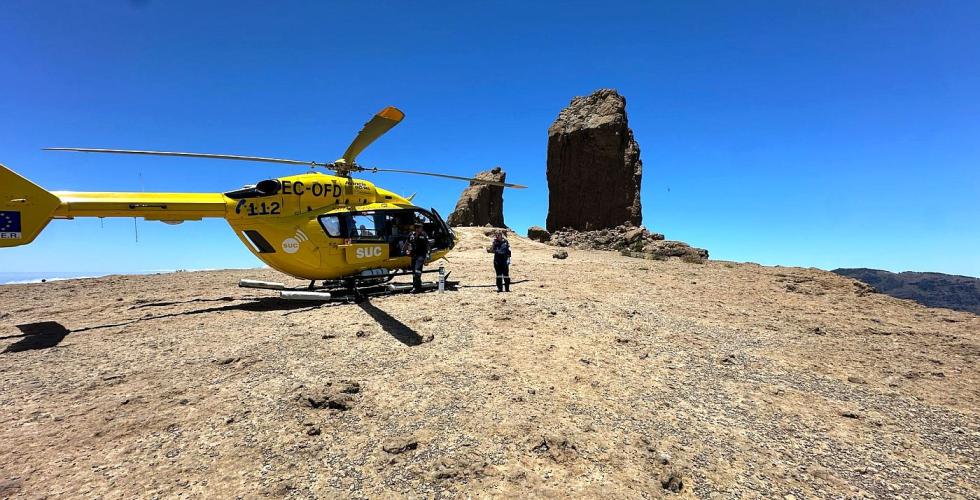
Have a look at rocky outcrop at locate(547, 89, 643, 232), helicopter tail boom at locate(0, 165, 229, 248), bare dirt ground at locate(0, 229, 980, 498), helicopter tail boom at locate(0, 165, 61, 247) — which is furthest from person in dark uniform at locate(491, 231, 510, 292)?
rocky outcrop at locate(547, 89, 643, 232)

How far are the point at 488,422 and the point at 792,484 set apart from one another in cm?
252

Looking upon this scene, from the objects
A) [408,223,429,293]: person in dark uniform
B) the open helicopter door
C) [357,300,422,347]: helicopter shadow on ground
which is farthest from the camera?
the open helicopter door

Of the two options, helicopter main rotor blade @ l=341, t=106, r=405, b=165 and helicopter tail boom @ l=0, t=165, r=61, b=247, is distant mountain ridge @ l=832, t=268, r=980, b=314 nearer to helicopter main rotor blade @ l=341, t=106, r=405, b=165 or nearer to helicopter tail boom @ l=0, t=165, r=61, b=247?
helicopter main rotor blade @ l=341, t=106, r=405, b=165

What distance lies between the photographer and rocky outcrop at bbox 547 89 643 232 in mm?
37531

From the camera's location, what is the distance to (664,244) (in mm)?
26172

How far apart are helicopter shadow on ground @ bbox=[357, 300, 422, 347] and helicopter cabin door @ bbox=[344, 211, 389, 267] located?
6.72ft

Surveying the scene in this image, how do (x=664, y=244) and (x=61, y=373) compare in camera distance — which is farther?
(x=664, y=244)

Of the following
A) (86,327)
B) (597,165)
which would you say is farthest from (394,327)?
(597,165)

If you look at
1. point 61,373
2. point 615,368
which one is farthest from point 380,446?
point 61,373

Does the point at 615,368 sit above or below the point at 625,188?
below

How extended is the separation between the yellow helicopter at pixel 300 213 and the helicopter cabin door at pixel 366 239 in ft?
0.09

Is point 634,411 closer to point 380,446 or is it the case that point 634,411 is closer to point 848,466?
point 848,466

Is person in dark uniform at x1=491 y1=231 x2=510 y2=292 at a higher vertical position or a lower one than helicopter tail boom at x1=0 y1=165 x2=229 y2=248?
lower

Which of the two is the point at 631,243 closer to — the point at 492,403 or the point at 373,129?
the point at 373,129
